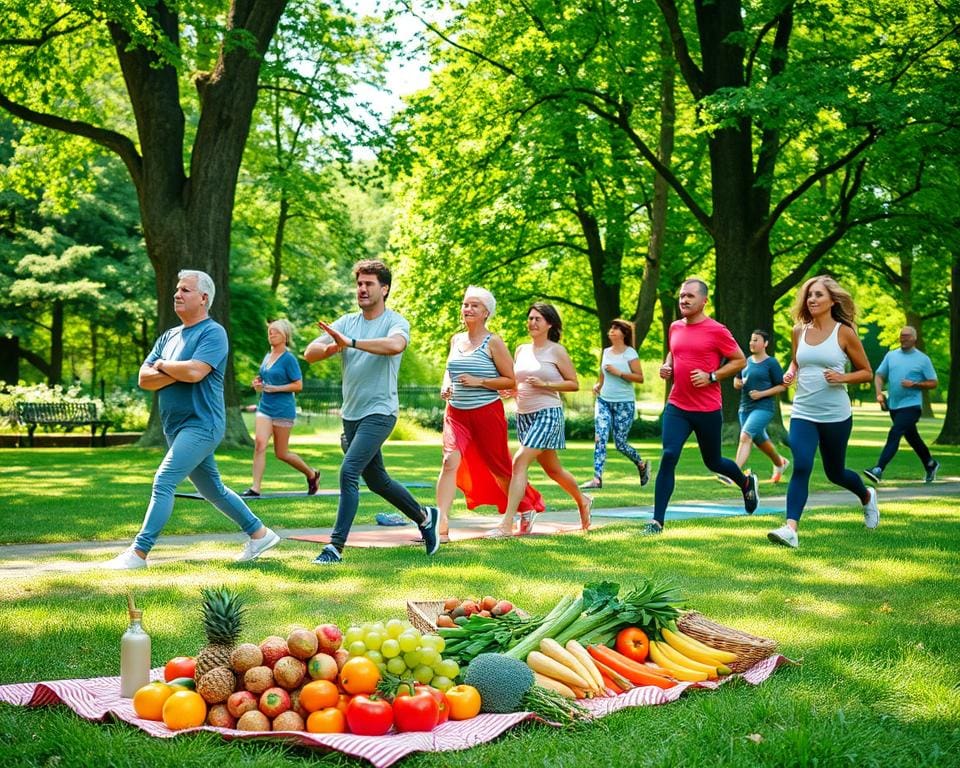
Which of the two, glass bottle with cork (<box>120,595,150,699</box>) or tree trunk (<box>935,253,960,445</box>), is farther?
tree trunk (<box>935,253,960,445</box>)

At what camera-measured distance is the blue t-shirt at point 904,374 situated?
53.2ft

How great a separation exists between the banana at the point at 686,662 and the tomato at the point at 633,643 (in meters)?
0.08

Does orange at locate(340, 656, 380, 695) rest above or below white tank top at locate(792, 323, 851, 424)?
below

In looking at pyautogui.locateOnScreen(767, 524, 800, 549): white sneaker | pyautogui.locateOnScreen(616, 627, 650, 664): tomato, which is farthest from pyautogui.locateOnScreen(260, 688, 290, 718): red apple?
pyautogui.locateOnScreen(767, 524, 800, 549): white sneaker

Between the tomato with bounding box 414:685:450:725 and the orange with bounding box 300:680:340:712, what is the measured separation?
0.36m

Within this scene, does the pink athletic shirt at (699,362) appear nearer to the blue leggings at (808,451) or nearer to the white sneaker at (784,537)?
the blue leggings at (808,451)

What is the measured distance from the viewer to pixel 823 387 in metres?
9.49

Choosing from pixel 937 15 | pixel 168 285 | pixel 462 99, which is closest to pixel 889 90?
pixel 937 15

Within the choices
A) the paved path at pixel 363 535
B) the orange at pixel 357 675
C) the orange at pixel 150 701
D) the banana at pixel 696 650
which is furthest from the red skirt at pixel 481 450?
the orange at pixel 150 701

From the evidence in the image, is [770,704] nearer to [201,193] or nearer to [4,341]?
[201,193]

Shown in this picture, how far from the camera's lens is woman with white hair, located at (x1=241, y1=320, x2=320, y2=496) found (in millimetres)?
13109

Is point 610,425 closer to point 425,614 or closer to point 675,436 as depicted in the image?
point 675,436

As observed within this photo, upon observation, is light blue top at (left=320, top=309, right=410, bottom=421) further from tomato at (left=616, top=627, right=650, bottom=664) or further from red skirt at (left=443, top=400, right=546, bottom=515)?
tomato at (left=616, top=627, right=650, bottom=664)

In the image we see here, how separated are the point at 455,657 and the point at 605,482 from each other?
39.4 feet
